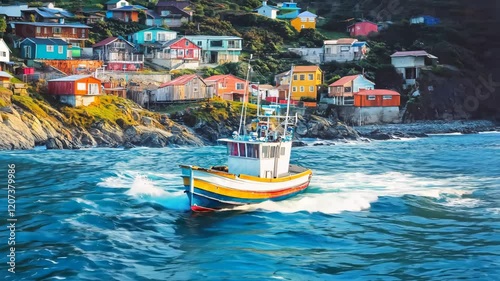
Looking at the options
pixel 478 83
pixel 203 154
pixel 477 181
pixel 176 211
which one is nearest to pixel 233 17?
pixel 478 83

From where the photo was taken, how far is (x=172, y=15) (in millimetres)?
107812

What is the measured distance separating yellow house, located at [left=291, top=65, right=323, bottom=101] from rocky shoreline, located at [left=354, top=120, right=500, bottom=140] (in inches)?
386

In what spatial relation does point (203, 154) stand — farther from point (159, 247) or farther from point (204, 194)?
point (159, 247)

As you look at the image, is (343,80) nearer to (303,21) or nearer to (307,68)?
(307,68)

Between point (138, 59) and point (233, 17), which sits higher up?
point (233, 17)

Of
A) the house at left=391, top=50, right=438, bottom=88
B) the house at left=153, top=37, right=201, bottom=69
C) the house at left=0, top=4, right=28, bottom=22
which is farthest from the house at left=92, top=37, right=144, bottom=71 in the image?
the house at left=391, top=50, right=438, bottom=88

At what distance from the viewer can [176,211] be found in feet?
109

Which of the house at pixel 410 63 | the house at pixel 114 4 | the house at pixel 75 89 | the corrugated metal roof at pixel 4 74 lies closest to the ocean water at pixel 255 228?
the house at pixel 75 89

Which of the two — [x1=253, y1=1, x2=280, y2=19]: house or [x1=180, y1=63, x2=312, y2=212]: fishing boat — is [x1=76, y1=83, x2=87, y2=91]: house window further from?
[x1=253, y1=1, x2=280, y2=19]: house

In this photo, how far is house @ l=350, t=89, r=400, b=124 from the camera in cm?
8506

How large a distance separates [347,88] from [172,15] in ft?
114

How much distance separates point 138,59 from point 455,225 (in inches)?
2501

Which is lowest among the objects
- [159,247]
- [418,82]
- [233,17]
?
[159,247]

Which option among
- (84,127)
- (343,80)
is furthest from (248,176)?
(343,80)
